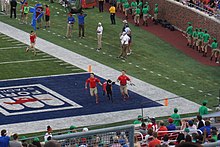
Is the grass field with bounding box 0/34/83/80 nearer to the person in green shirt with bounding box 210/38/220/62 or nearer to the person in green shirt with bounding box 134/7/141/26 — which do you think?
the person in green shirt with bounding box 210/38/220/62

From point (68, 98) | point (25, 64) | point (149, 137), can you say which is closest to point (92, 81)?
point (68, 98)

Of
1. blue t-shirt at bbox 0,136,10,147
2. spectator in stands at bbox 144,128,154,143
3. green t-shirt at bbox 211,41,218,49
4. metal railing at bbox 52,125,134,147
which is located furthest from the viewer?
green t-shirt at bbox 211,41,218,49

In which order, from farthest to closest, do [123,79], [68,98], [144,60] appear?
1. [144,60]
2. [68,98]
3. [123,79]

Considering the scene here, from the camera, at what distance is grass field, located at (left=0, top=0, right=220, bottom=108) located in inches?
1325

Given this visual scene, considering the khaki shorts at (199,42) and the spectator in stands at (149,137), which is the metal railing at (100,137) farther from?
the khaki shorts at (199,42)

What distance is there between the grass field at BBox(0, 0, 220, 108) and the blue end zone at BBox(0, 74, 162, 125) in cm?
121

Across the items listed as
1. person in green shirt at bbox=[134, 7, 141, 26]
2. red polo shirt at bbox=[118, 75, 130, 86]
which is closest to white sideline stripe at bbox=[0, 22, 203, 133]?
red polo shirt at bbox=[118, 75, 130, 86]

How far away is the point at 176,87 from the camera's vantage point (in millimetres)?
33344

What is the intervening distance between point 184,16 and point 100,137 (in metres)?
34.6

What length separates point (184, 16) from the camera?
44.2 metres

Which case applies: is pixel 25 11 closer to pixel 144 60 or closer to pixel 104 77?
pixel 144 60

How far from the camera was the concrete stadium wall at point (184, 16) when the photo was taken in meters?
41.3

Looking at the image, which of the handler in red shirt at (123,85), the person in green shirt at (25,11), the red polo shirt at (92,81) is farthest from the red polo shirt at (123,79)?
the person in green shirt at (25,11)

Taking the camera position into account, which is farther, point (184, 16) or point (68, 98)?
point (184, 16)
